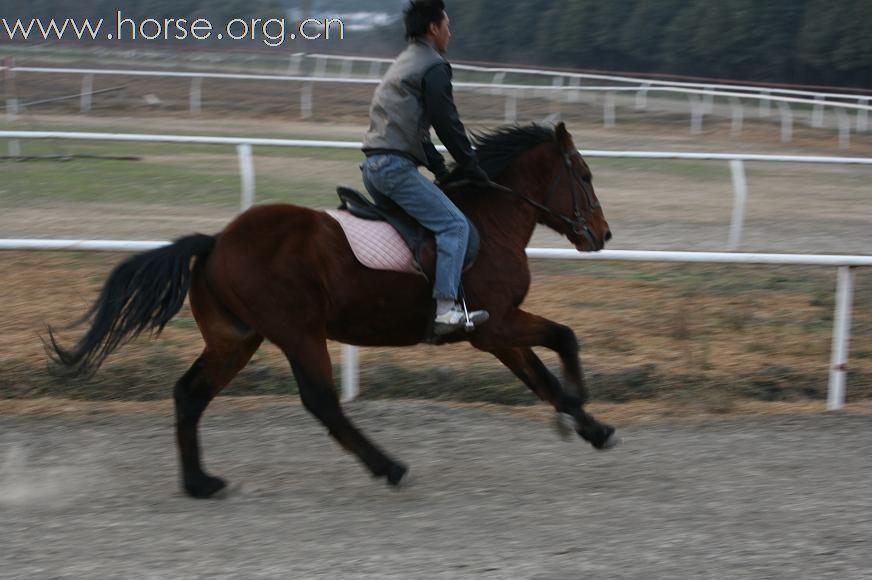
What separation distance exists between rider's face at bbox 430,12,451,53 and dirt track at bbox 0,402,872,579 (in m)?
2.08

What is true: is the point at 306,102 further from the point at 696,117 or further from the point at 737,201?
the point at 737,201

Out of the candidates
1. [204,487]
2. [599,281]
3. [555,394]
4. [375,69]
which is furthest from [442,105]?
[375,69]

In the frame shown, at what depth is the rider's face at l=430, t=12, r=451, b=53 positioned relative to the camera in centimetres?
588

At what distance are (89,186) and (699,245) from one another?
657 centimetres

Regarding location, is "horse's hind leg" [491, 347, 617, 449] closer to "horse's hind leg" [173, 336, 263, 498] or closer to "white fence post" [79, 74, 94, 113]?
"horse's hind leg" [173, 336, 263, 498]

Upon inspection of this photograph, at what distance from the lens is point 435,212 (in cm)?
583

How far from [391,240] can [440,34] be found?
1000 millimetres

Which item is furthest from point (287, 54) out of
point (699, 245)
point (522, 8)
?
point (699, 245)

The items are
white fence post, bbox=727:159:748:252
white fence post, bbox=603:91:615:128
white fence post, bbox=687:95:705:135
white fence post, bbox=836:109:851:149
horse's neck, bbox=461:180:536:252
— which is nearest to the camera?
→ horse's neck, bbox=461:180:536:252

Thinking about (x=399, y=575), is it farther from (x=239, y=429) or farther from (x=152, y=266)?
(x=239, y=429)

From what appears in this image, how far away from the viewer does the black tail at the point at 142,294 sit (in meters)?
5.77

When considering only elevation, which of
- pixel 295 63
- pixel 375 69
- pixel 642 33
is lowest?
pixel 375 69

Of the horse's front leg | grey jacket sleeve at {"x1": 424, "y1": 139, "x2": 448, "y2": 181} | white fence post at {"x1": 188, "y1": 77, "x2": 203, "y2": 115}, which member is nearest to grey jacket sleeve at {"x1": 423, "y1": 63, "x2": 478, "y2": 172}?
grey jacket sleeve at {"x1": 424, "y1": 139, "x2": 448, "y2": 181}

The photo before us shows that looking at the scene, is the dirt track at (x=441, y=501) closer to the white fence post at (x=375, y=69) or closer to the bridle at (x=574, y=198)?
the bridle at (x=574, y=198)
